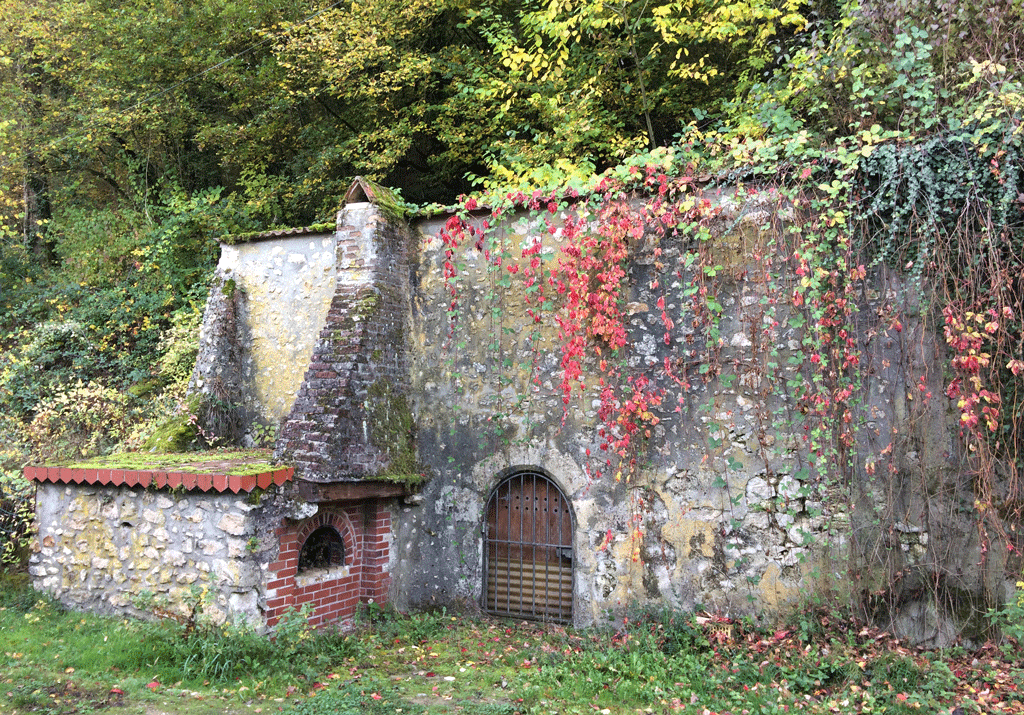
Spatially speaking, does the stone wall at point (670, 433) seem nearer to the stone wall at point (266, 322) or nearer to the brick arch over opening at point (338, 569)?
the brick arch over opening at point (338, 569)

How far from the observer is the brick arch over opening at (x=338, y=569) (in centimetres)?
585

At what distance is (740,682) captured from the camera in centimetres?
488

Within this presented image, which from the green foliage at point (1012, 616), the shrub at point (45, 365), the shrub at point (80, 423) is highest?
the shrub at point (45, 365)

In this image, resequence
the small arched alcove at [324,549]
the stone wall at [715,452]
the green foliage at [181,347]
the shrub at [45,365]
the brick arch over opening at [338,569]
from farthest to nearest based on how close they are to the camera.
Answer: the shrub at [45,365]
the green foliage at [181,347]
the small arched alcove at [324,549]
the brick arch over opening at [338,569]
the stone wall at [715,452]

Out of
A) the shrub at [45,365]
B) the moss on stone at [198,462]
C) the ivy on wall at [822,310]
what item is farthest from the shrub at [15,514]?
the ivy on wall at [822,310]

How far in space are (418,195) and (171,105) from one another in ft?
16.9

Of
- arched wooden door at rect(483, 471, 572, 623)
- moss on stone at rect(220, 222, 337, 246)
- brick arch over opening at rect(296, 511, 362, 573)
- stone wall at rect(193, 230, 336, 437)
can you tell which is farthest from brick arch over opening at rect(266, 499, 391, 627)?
moss on stone at rect(220, 222, 337, 246)

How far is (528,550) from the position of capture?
6.66m

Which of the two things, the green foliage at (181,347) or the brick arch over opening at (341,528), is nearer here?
the brick arch over opening at (341,528)

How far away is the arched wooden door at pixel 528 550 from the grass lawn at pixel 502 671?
0.46 metres

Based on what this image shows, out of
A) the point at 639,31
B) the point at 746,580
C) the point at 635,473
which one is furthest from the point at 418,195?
the point at 746,580

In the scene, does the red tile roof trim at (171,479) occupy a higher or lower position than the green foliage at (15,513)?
higher

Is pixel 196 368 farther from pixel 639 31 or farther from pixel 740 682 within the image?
pixel 639 31

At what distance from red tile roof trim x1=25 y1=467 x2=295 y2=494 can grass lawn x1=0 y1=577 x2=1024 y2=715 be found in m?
1.14
